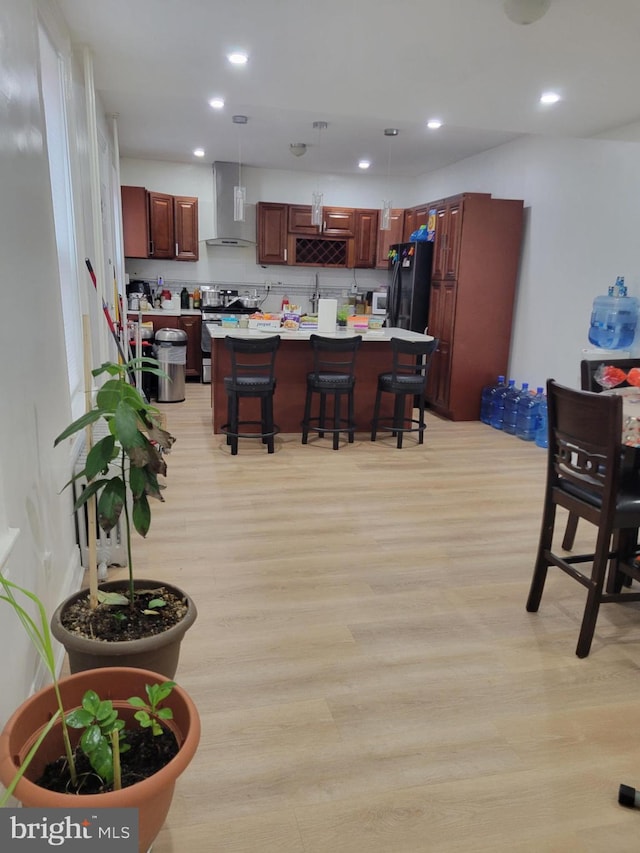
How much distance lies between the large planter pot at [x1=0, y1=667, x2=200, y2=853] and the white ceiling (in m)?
2.81

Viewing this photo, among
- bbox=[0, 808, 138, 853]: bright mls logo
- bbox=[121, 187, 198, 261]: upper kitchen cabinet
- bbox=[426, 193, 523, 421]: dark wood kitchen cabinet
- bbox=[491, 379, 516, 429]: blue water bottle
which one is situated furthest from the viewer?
bbox=[121, 187, 198, 261]: upper kitchen cabinet

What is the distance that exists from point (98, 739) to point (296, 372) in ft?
13.7

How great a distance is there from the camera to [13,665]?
1534mm

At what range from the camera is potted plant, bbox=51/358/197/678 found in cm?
156

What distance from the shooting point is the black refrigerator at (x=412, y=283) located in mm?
6238

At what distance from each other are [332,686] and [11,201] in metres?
1.85

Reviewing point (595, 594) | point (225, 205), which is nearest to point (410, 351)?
point (595, 594)

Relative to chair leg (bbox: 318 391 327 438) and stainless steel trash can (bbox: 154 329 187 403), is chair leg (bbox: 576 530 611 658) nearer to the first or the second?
chair leg (bbox: 318 391 327 438)

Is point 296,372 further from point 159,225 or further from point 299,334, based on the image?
point 159,225

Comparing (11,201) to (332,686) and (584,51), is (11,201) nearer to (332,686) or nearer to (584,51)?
(332,686)

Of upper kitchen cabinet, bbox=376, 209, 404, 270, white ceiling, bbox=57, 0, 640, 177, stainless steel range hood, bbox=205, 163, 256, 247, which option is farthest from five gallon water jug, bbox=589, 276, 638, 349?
stainless steel range hood, bbox=205, 163, 256, 247

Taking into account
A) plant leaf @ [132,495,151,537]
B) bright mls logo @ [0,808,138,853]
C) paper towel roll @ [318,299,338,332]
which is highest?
paper towel roll @ [318,299,338,332]

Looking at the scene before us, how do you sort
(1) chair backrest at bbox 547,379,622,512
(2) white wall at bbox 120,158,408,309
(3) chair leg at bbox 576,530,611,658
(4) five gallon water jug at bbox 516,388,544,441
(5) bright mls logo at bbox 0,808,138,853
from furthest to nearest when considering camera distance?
(2) white wall at bbox 120,158,408,309 → (4) five gallon water jug at bbox 516,388,544,441 → (3) chair leg at bbox 576,530,611,658 → (1) chair backrest at bbox 547,379,622,512 → (5) bright mls logo at bbox 0,808,138,853

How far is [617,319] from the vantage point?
14.3ft
